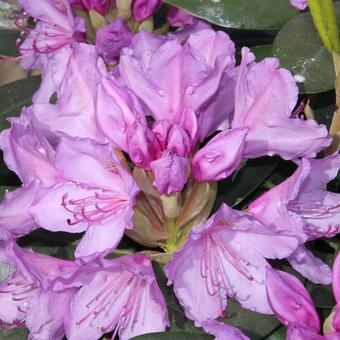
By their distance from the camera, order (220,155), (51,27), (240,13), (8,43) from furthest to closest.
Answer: (8,43) → (51,27) → (240,13) → (220,155)

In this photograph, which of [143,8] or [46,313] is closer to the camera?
[46,313]

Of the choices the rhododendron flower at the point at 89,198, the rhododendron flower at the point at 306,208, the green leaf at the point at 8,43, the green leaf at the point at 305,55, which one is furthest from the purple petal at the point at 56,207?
the green leaf at the point at 8,43

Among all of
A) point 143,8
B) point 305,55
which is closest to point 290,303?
point 305,55

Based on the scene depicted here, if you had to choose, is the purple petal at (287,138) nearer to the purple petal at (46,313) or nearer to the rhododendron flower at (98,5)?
the purple petal at (46,313)

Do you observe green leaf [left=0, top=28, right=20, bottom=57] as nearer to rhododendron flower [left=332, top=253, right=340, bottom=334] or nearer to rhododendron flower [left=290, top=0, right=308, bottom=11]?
rhododendron flower [left=290, top=0, right=308, bottom=11]

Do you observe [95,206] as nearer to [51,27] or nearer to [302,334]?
[302,334]

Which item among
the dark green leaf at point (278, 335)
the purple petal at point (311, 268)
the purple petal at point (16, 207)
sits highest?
the purple petal at point (16, 207)

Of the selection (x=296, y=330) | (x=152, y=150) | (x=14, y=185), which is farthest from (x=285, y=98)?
(x=14, y=185)
